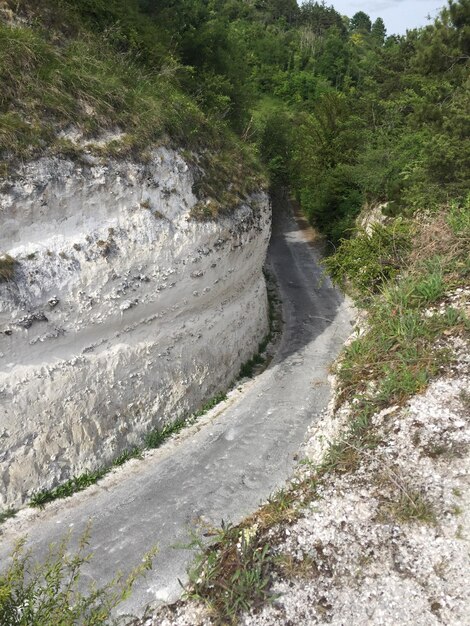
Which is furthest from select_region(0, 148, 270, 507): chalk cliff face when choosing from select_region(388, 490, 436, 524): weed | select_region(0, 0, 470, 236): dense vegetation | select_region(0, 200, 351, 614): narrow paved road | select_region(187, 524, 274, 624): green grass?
select_region(388, 490, 436, 524): weed

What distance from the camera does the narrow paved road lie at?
8602mm

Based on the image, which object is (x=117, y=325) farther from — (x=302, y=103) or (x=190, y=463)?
(x=302, y=103)

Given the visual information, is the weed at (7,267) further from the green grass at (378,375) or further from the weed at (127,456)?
the green grass at (378,375)

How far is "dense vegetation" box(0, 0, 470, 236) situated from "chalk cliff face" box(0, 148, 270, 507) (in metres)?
1.16

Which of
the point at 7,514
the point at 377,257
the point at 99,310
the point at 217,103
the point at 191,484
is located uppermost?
the point at 217,103

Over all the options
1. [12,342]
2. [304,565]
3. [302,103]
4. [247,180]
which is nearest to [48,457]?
[12,342]

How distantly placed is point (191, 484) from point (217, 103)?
14707 mm

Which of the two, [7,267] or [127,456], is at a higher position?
[7,267]

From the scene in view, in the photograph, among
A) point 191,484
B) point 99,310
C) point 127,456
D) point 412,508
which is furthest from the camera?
point 127,456

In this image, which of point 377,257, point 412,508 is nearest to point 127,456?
point 412,508

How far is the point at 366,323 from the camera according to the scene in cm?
1131

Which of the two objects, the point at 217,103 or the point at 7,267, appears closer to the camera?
the point at 7,267

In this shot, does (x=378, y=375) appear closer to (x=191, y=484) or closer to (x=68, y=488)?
(x=191, y=484)

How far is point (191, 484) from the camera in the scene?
10.4 metres
